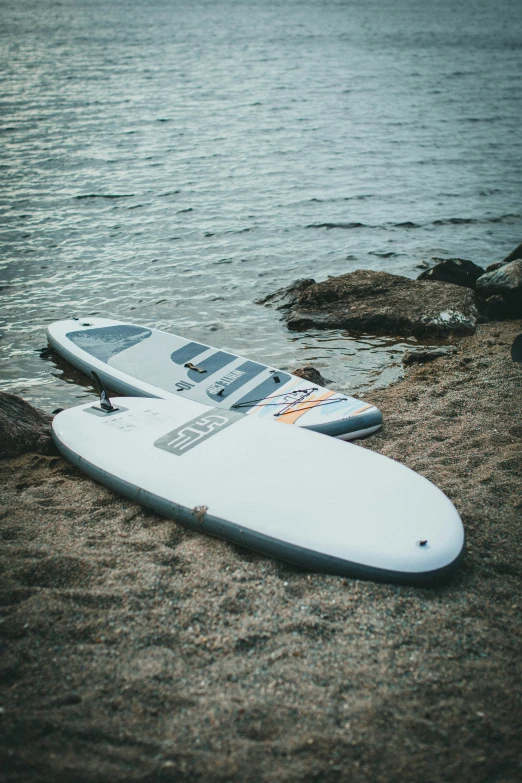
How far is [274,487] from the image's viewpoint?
3.61 metres

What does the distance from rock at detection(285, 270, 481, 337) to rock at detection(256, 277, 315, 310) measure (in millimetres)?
156

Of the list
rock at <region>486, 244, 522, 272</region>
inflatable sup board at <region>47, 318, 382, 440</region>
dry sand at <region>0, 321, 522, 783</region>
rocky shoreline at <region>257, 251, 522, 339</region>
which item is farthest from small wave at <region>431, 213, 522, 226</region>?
dry sand at <region>0, 321, 522, 783</region>

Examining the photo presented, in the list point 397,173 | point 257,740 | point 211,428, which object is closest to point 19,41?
point 397,173

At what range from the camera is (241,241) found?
10.6 meters

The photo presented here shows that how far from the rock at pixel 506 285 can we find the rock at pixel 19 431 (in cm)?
557

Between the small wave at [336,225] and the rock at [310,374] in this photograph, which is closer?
the rock at [310,374]

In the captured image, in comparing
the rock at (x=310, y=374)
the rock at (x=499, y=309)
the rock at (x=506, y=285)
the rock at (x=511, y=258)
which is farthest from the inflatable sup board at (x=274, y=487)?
the rock at (x=511, y=258)

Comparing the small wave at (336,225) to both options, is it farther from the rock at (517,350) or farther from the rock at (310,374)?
the rock at (517,350)

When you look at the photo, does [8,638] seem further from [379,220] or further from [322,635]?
[379,220]

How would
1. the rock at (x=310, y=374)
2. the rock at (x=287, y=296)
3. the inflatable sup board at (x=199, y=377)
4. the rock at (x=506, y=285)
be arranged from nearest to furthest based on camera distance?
1. the inflatable sup board at (x=199, y=377)
2. the rock at (x=310, y=374)
3. the rock at (x=506, y=285)
4. the rock at (x=287, y=296)

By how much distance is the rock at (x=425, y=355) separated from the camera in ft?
20.9

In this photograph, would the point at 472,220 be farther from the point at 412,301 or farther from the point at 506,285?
the point at 412,301

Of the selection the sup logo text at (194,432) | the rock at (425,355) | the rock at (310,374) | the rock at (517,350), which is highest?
the rock at (517,350)

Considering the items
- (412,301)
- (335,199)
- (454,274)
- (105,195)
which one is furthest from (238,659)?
(105,195)
